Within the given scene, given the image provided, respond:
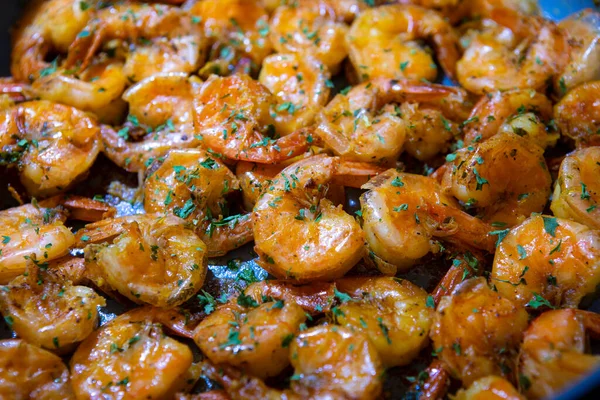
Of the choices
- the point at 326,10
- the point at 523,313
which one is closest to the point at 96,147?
the point at 326,10

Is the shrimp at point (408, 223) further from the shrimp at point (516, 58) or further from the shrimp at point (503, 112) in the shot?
the shrimp at point (516, 58)

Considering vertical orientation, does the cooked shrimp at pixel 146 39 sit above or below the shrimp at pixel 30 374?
above

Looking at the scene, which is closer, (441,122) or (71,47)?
(441,122)

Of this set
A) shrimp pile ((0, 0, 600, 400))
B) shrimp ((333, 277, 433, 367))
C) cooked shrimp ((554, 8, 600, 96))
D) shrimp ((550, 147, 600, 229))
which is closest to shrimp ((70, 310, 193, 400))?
shrimp pile ((0, 0, 600, 400))

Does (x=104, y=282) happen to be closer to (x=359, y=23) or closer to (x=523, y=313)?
(x=523, y=313)

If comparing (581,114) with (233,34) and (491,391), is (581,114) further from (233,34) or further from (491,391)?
(233,34)

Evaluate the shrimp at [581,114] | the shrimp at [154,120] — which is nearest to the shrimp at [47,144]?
the shrimp at [154,120]

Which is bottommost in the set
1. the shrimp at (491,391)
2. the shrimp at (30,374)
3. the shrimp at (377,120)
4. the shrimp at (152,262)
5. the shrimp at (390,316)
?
the shrimp at (30,374)
